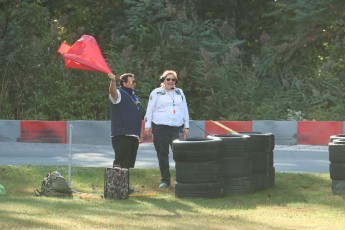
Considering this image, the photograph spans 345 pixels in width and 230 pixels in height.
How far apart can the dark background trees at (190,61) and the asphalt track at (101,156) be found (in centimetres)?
204

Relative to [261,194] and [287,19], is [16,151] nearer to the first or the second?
[261,194]

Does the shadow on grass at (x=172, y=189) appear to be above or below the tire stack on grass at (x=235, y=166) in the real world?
below

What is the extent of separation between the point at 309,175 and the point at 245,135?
1.63 metres

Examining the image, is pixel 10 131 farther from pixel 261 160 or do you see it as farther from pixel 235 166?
pixel 235 166

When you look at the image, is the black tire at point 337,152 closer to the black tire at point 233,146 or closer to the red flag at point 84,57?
the black tire at point 233,146

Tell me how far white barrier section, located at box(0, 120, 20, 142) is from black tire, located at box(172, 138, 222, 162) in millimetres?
8242

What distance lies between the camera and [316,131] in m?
18.5

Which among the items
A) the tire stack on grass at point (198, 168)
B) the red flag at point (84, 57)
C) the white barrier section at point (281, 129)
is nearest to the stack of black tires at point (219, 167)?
the tire stack on grass at point (198, 168)

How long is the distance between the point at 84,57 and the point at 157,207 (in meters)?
2.25

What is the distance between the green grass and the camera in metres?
9.19

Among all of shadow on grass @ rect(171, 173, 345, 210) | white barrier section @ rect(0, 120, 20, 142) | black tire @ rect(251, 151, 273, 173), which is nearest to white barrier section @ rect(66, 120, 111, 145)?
white barrier section @ rect(0, 120, 20, 142)

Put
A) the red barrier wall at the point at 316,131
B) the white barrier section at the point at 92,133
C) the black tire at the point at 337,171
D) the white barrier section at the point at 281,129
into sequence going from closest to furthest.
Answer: the black tire at the point at 337,171
the red barrier wall at the point at 316,131
the white barrier section at the point at 281,129
the white barrier section at the point at 92,133

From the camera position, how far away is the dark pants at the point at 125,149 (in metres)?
12.2

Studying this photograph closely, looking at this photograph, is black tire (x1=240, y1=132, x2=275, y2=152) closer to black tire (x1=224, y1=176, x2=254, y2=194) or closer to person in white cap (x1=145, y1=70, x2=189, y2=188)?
black tire (x1=224, y1=176, x2=254, y2=194)
